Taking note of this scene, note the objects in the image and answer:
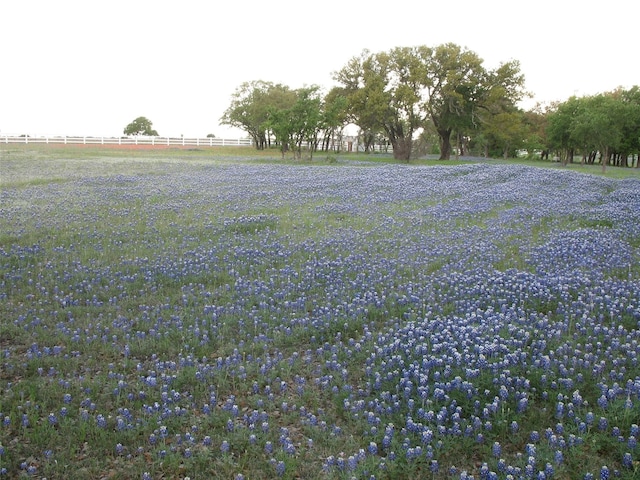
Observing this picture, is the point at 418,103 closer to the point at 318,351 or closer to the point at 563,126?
the point at 563,126

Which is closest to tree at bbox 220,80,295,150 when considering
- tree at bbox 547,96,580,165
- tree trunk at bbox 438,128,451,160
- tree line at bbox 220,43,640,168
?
tree line at bbox 220,43,640,168

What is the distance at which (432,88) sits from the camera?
4550cm

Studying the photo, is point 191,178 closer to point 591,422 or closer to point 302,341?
point 302,341

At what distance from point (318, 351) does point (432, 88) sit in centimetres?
4343

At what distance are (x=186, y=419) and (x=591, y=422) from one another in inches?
144

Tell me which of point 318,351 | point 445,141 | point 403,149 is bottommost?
point 318,351

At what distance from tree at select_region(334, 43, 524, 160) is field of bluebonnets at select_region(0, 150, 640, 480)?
33.6 m

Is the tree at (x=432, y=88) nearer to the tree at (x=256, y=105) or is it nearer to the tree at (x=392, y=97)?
the tree at (x=392, y=97)

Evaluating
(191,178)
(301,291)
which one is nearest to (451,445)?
(301,291)

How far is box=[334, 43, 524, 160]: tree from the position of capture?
144 ft

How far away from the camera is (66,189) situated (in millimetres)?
19719

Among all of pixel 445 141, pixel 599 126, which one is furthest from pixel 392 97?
pixel 599 126

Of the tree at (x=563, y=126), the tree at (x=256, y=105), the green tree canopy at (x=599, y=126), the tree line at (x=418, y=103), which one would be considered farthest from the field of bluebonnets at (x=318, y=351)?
the tree at (x=256, y=105)

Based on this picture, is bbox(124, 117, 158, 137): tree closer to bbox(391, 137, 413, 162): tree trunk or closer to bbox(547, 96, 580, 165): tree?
bbox(391, 137, 413, 162): tree trunk
